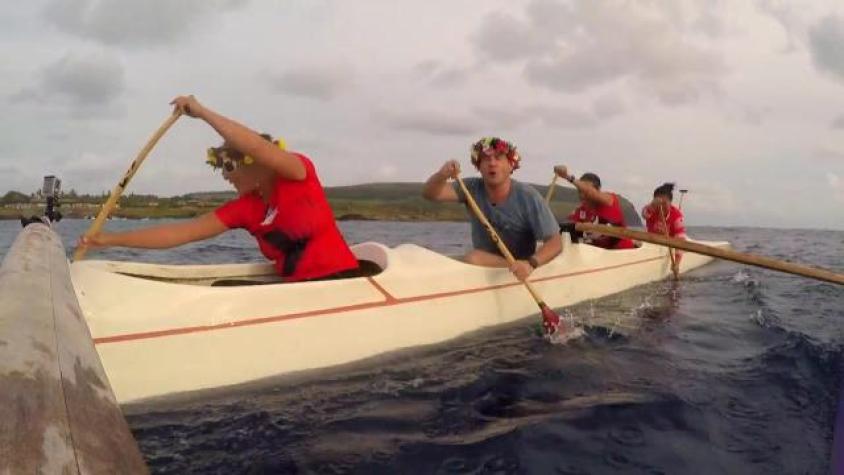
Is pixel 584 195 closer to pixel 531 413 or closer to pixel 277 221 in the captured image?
pixel 277 221

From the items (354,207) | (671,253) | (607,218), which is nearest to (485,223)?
(607,218)

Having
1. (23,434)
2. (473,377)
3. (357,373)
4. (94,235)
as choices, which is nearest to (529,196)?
(473,377)

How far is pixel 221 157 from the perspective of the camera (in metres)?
4.84

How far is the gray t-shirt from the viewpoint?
664cm

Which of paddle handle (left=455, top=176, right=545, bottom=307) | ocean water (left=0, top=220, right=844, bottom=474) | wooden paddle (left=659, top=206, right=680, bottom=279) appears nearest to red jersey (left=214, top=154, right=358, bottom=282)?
ocean water (left=0, top=220, right=844, bottom=474)

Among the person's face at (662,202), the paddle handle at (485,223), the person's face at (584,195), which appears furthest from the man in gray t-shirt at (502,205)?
the person's face at (662,202)

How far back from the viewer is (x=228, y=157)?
4801mm

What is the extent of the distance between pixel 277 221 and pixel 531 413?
244cm

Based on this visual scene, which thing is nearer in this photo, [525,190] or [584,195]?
[525,190]

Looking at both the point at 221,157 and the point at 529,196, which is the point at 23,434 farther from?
the point at 529,196

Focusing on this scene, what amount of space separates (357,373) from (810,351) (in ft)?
13.8

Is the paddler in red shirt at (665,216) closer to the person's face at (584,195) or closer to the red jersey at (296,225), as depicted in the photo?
the person's face at (584,195)

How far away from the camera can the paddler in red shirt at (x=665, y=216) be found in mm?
11484

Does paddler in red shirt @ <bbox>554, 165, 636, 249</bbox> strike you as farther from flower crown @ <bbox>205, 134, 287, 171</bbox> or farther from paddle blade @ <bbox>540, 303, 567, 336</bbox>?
flower crown @ <bbox>205, 134, 287, 171</bbox>
